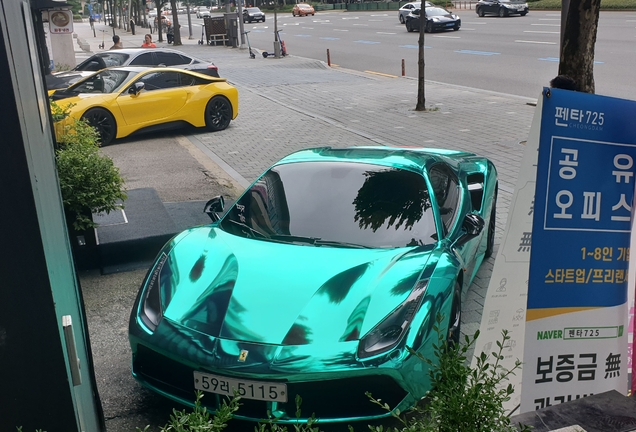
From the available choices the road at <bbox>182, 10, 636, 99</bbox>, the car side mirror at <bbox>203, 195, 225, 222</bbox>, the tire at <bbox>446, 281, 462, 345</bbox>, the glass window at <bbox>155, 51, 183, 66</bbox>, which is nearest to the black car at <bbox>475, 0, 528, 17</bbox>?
the road at <bbox>182, 10, 636, 99</bbox>

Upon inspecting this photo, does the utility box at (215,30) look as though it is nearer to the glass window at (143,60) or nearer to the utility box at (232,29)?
the utility box at (232,29)

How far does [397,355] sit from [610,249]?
48.7 inches

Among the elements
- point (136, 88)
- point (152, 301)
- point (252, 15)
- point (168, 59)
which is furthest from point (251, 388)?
point (252, 15)

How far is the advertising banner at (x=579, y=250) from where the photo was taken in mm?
2836

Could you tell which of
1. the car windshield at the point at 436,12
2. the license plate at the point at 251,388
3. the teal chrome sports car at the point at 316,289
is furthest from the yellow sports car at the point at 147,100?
the car windshield at the point at 436,12

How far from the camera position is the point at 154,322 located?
13.5 ft

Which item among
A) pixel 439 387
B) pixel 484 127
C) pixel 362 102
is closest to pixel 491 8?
pixel 362 102

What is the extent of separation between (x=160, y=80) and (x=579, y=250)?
11607mm

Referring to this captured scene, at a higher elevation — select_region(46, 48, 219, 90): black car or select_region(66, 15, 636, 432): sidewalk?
select_region(46, 48, 219, 90): black car

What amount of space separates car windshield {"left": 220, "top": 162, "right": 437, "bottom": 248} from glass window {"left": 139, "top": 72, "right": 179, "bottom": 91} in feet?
28.2

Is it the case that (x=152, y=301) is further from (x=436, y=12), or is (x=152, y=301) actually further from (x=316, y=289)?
(x=436, y=12)

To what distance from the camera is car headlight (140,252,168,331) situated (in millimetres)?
4141

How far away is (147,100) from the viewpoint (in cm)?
1312

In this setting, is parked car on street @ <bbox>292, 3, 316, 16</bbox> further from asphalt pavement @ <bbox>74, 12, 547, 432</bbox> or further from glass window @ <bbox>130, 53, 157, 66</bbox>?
glass window @ <bbox>130, 53, 157, 66</bbox>
